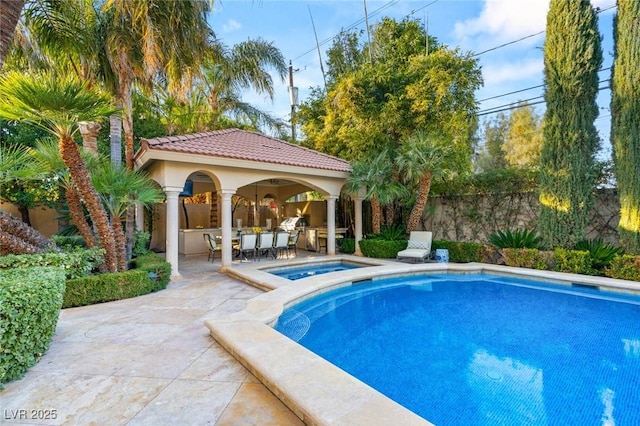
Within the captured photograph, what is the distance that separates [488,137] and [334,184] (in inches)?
1203

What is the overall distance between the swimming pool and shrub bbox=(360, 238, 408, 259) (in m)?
1.27

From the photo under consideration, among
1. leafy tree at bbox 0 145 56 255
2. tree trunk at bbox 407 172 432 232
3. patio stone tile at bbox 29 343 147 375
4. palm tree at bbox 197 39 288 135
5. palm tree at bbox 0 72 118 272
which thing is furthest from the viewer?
palm tree at bbox 197 39 288 135

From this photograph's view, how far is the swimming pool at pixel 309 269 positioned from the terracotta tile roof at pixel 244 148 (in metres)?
3.84

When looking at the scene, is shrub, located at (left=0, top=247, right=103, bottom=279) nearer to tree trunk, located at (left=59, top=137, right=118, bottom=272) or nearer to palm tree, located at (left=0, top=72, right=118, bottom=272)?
tree trunk, located at (left=59, top=137, right=118, bottom=272)

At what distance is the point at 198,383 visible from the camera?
3.53 metres

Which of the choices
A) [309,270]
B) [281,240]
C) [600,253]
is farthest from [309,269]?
[600,253]

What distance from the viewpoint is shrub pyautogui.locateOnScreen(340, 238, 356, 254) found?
49.1ft

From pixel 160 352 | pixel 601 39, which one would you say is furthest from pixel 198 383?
pixel 601 39

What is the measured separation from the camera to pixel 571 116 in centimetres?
1048

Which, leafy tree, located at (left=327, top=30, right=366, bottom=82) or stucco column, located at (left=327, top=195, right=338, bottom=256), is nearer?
stucco column, located at (left=327, top=195, right=338, bottom=256)

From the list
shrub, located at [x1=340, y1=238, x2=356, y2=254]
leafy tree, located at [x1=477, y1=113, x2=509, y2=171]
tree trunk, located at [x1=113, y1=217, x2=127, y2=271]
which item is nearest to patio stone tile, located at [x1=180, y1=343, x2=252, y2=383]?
tree trunk, located at [x1=113, y1=217, x2=127, y2=271]

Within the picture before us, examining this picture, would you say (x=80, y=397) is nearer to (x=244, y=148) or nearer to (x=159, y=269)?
(x=159, y=269)

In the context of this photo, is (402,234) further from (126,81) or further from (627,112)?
(126,81)

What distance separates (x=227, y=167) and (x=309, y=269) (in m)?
4.69
